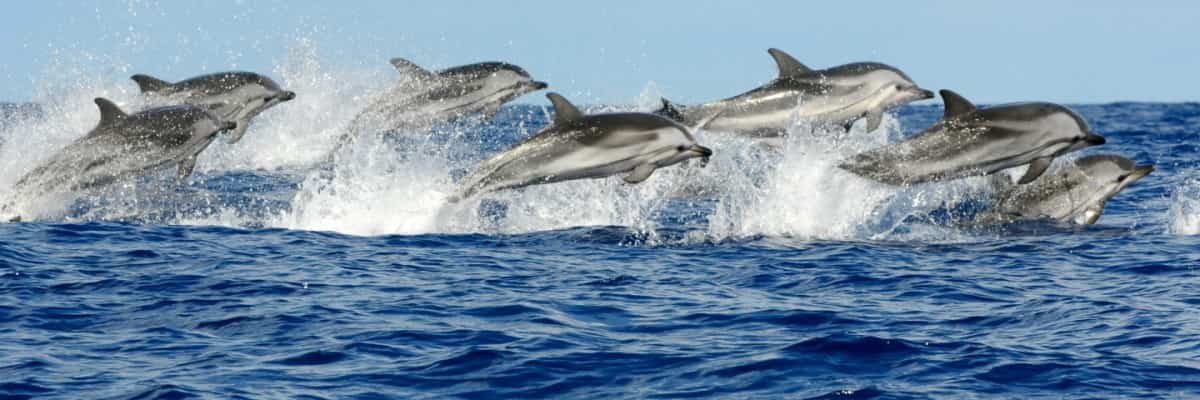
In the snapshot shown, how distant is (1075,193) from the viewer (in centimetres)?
1747

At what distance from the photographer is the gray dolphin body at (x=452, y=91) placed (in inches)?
770

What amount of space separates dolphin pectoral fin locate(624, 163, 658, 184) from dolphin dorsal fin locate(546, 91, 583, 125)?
72 centimetres

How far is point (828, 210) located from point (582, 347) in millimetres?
7509

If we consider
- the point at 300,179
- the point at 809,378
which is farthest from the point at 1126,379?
the point at 300,179

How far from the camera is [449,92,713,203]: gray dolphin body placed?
1446cm

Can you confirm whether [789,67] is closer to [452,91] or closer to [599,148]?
[599,148]

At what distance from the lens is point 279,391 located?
9.12 m

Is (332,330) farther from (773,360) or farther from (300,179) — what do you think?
(300,179)

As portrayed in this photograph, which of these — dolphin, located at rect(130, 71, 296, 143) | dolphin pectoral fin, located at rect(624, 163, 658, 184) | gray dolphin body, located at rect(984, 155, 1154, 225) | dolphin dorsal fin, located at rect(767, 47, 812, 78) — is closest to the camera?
dolphin pectoral fin, located at rect(624, 163, 658, 184)

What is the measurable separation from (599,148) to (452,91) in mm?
5605

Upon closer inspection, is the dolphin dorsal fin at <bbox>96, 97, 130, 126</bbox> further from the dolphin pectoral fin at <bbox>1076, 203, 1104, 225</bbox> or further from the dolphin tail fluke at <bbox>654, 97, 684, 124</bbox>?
the dolphin pectoral fin at <bbox>1076, 203, 1104, 225</bbox>

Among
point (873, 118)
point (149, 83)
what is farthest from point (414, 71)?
point (873, 118)

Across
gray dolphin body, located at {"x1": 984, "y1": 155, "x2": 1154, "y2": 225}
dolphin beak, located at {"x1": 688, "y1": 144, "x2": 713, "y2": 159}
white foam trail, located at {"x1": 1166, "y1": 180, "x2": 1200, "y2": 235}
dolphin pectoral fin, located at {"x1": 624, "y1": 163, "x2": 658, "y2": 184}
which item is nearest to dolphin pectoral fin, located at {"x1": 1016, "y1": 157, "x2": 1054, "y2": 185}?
gray dolphin body, located at {"x1": 984, "y1": 155, "x2": 1154, "y2": 225}

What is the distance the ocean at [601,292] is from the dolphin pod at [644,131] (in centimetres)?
51
